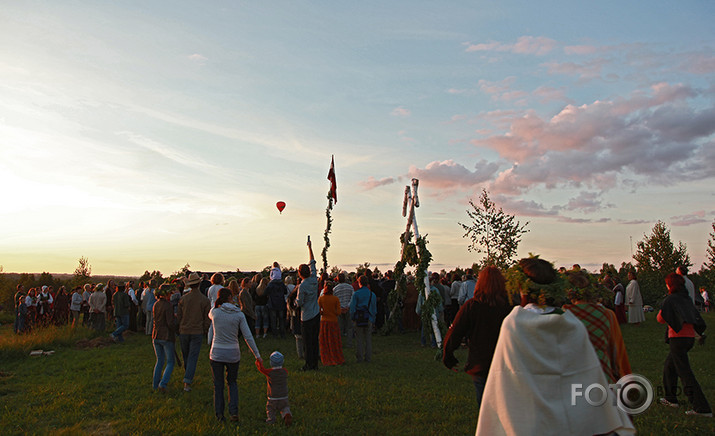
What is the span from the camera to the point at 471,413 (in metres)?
8.37

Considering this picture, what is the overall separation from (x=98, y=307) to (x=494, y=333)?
19887mm

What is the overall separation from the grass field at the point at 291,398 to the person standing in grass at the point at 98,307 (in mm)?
5366

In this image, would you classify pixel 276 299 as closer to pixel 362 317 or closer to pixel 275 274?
pixel 275 274

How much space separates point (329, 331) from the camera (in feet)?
43.3

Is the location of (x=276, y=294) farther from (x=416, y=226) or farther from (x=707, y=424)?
(x=707, y=424)

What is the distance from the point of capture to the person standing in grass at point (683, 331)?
8.05 metres

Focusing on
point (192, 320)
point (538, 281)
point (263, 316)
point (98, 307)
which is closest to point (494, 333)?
point (538, 281)

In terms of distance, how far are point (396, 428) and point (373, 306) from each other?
618cm

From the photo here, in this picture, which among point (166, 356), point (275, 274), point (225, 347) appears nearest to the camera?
point (225, 347)

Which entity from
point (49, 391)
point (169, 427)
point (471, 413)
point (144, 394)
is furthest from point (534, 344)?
point (49, 391)

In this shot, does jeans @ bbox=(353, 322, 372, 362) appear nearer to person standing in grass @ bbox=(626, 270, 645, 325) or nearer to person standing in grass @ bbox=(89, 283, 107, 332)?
person standing in grass @ bbox=(626, 270, 645, 325)

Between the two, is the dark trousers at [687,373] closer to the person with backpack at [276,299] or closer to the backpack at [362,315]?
the backpack at [362,315]

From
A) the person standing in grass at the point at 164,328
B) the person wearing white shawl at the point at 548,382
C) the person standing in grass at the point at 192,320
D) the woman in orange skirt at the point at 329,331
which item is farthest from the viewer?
the woman in orange skirt at the point at 329,331

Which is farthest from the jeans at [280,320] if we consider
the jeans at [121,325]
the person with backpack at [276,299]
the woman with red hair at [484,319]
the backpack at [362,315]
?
the woman with red hair at [484,319]
